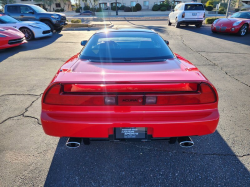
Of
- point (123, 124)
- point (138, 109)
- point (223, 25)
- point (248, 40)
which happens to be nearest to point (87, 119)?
point (123, 124)

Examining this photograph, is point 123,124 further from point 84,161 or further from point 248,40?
point 248,40

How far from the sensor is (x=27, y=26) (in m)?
9.51

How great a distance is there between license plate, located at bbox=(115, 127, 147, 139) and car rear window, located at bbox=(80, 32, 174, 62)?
0.94 m

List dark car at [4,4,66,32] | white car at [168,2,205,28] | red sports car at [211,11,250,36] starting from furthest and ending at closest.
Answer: white car at [168,2,205,28] < dark car at [4,4,66,32] < red sports car at [211,11,250,36]

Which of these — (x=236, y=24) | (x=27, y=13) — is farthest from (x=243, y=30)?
(x=27, y=13)

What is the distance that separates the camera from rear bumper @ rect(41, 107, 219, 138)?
178 centimetres

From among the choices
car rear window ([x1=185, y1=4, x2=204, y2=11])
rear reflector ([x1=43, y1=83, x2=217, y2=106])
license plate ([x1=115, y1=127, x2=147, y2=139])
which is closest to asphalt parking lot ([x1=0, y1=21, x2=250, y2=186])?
license plate ([x1=115, y1=127, x2=147, y2=139])

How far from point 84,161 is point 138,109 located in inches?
39.1

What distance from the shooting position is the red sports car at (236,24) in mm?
10416

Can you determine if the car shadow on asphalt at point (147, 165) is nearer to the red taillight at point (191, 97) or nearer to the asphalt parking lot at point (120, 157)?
the asphalt parking lot at point (120, 157)

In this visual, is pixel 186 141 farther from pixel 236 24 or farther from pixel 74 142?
pixel 236 24

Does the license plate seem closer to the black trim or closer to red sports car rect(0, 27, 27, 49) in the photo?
red sports car rect(0, 27, 27, 49)

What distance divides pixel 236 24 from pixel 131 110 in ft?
37.8

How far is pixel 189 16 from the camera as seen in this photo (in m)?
13.7
